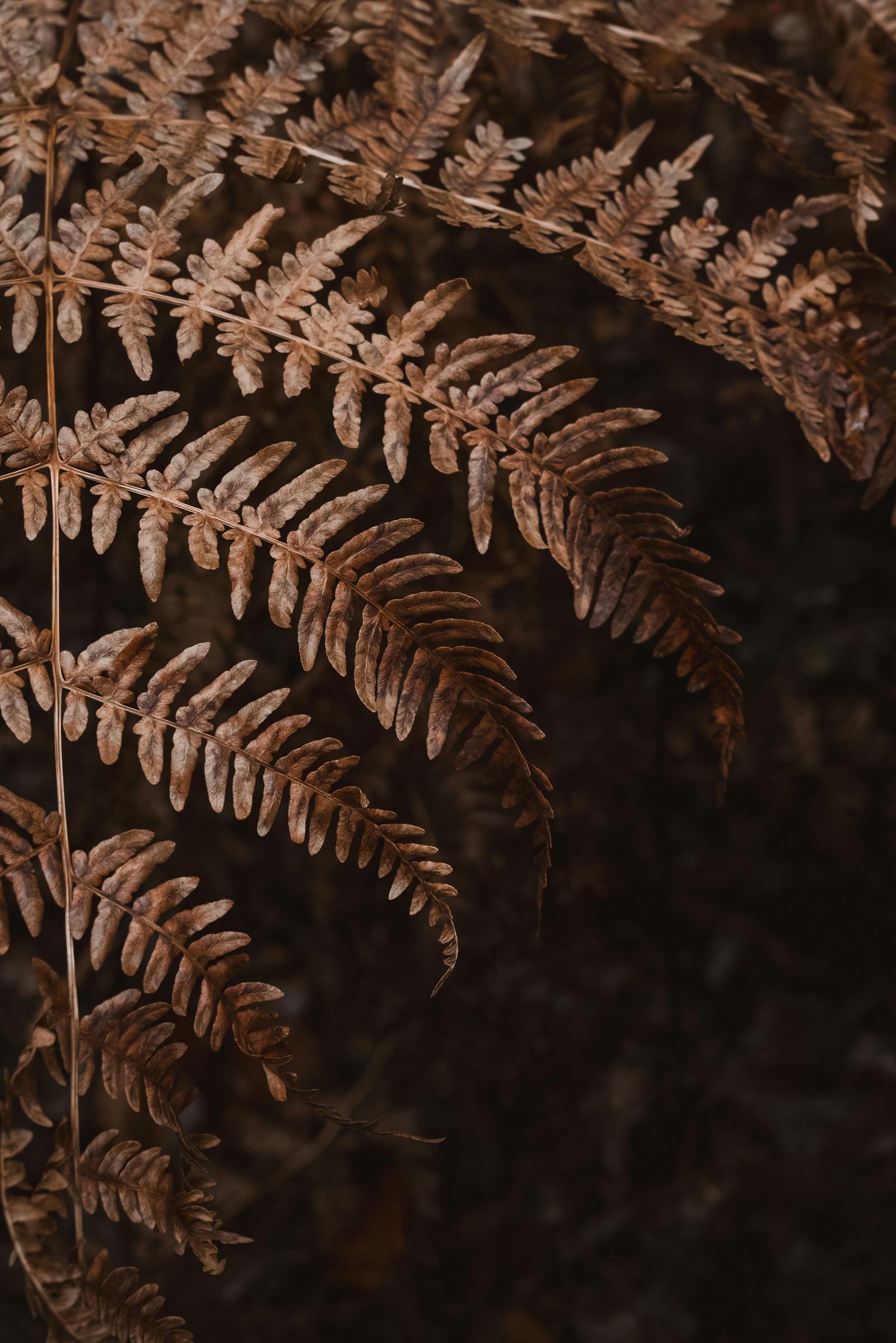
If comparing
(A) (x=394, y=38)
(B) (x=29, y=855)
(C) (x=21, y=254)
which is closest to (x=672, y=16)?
(A) (x=394, y=38)

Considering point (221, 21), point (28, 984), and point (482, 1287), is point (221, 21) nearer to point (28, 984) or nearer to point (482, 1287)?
point (28, 984)

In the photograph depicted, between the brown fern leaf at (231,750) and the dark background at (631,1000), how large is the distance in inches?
30.4

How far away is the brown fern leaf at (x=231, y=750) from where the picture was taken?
2.40 ft

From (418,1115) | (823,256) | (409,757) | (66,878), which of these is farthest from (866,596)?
(66,878)

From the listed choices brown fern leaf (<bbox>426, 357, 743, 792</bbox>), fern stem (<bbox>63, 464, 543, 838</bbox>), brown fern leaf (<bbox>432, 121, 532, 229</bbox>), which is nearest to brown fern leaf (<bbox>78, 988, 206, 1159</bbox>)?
fern stem (<bbox>63, 464, 543, 838</bbox>)

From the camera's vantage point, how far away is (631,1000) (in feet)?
6.72

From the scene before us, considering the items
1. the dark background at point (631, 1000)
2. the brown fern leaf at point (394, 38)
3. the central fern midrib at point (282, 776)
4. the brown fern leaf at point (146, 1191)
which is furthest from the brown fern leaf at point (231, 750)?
the dark background at point (631, 1000)

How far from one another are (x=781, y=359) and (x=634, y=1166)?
1.78 metres

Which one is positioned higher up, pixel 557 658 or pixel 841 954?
pixel 557 658

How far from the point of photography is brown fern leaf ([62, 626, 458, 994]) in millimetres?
732

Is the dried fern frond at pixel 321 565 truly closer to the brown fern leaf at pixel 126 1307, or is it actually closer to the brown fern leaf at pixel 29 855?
the brown fern leaf at pixel 29 855

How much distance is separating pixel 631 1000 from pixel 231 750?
158cm

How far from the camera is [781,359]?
0.83 meters

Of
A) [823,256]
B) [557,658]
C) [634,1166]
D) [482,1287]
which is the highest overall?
[823,256]
